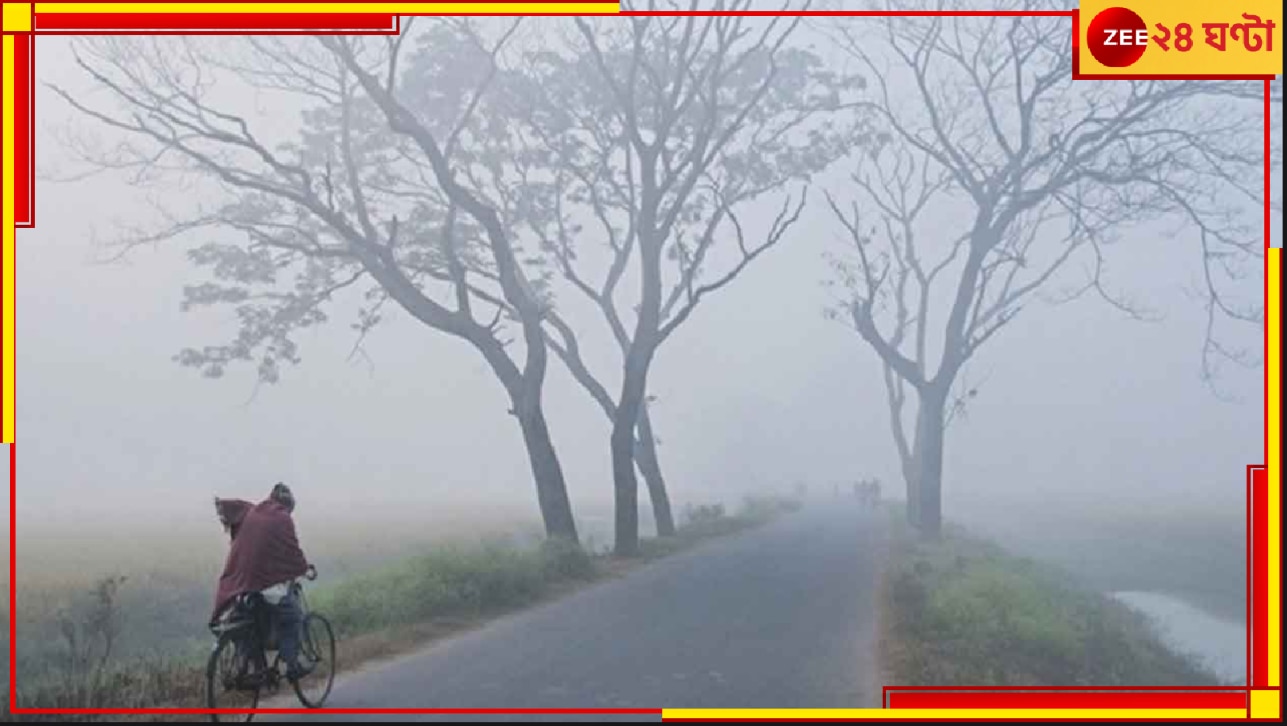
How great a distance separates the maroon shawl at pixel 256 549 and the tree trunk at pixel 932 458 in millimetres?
22466

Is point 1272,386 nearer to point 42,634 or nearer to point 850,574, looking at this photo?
point 42,634

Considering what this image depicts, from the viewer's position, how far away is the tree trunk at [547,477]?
2214 centimetres

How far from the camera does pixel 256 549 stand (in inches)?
351

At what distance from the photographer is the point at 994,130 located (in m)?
27.7

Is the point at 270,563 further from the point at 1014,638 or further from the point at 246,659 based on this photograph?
the point at 1014,638

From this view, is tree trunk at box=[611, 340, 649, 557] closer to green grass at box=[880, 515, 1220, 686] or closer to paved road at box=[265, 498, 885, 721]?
paved road at box=[265, 498, 885, 721]

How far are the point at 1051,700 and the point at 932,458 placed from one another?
20752 millimetres

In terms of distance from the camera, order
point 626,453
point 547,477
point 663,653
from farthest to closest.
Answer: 1. point 626,453
2. point 547,477
3. point 663,653

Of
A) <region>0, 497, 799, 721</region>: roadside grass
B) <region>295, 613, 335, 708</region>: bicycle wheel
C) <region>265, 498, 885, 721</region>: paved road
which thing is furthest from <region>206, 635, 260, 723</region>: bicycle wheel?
<region>265, 498, 885, 721</region>: paved road

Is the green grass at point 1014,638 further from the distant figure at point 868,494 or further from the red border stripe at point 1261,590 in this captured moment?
the distant figure at point 868,494

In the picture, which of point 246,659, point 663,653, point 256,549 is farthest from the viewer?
point 663,653

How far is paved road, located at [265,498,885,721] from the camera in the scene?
9.63 meters

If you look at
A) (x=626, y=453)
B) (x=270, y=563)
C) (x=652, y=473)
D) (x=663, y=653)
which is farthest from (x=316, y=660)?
(x=652, y=473)

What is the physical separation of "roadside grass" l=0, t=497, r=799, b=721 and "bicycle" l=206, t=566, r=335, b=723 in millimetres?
310
